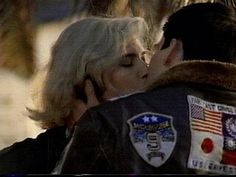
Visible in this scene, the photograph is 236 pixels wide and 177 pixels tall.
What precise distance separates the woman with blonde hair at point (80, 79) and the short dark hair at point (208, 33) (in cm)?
46

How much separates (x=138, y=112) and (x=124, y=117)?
4cm

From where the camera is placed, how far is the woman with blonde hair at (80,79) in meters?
3.24

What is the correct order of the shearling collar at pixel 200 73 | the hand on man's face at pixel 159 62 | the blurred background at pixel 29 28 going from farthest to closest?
the blurred background at pixel 29 28
the hand on man's face at pixel 159 62
the shearling collar at pixel 200 73

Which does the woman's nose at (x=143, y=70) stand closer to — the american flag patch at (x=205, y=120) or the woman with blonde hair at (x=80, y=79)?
the woman with blonde hair at (x=80, y=79)

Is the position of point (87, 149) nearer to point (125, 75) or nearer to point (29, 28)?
point (125, 75)

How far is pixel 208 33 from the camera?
2754 millimetres

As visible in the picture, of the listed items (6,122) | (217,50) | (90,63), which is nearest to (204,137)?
→ (217,50)

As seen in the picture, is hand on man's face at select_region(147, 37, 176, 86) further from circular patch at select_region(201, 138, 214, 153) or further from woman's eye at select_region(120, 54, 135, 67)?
woman's eye at select_region(120, 54, 135, 67)

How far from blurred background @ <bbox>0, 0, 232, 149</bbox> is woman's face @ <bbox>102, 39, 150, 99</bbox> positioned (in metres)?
3.80

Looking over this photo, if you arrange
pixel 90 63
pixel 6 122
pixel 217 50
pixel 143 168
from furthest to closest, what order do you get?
pixel 6 122 < pixel 90 63 < pixel 217 50 < pixel 143 168

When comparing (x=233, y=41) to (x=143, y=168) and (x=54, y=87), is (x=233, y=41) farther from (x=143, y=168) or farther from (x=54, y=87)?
(x=54, y=87)

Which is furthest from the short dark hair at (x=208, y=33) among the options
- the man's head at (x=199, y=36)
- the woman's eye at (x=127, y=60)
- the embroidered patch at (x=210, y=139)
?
the woman's eye at (x=127, y=60)

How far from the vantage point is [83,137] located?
261 cm

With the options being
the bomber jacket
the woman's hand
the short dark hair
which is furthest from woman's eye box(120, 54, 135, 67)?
the bomber jacket
